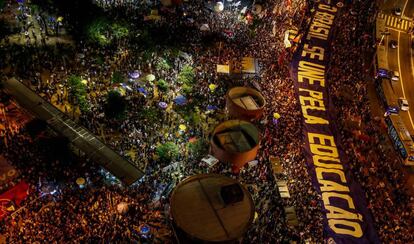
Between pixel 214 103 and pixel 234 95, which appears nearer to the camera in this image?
pixel 234 95


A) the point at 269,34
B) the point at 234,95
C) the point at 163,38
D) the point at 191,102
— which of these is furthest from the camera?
the point at 269,34

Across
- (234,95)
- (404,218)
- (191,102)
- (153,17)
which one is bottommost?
(404,218)

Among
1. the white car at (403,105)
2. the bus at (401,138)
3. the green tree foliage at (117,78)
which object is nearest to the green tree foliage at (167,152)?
the green tree foliage at (117,78)

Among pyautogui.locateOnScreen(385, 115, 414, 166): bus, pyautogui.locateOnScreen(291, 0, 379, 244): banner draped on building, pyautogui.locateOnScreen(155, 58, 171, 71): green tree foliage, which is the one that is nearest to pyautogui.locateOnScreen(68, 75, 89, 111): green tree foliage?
pyautogui.locateOnScreen(155, 58, 171, 71): green tree foliage

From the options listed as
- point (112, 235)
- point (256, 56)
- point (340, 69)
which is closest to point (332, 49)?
point (340, 69)

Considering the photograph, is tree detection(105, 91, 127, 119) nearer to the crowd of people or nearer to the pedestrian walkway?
the crowd of people

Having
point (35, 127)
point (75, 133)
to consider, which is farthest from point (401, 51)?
point (35, 127)

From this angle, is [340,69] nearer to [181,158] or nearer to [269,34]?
[269,34]
